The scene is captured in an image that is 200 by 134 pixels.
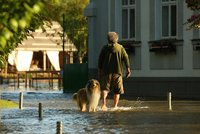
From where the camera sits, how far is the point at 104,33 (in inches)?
1103

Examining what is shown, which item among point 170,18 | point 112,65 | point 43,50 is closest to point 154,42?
point 170,18

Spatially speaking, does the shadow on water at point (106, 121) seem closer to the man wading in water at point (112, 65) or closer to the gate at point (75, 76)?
the man wading in water at point (112, 65)

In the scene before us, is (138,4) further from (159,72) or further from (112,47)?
(112,47)

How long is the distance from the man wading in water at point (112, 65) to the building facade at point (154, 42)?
24.4 ft

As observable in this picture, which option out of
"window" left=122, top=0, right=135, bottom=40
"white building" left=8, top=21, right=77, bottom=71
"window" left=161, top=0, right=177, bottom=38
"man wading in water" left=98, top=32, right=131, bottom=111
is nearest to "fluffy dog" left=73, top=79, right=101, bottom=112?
"man wading in water" left=98, top=32, right=131, bottom=111

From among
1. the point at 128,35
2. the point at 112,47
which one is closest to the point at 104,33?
the point at 128,35

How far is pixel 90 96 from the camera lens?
15.8 meters

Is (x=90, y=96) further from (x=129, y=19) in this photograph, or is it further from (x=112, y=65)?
(x=129, y=19)

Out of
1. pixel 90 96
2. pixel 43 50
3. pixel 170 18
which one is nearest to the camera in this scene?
pixel 90 96

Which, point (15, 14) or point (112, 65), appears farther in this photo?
point (112, 65)

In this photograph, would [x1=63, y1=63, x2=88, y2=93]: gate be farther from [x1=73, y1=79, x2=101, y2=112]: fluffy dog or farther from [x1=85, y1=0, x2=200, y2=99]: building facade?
[x1=73, y1=79, x2=101, y2=112]: fluffy dog

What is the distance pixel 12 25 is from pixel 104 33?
2323 centimetres

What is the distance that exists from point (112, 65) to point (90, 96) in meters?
1.67

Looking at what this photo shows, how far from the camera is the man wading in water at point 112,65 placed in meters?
17.0
